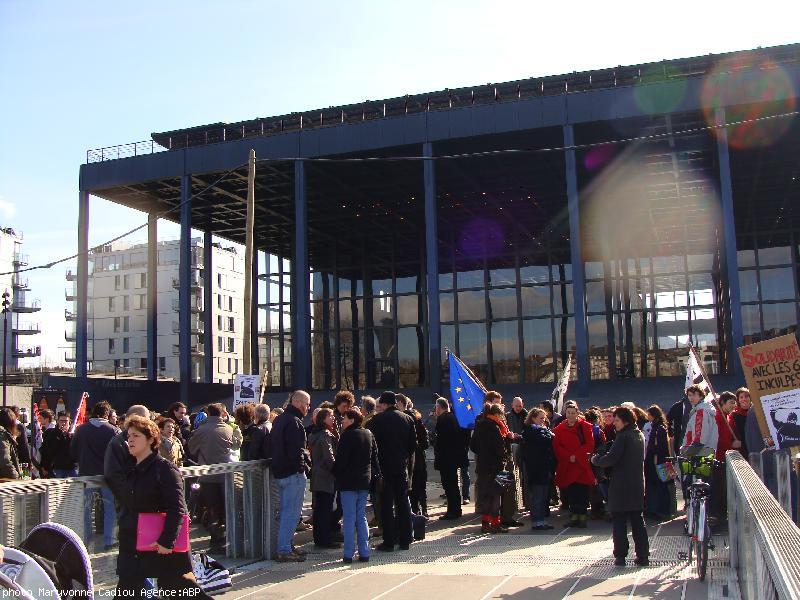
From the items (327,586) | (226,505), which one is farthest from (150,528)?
(226,505)

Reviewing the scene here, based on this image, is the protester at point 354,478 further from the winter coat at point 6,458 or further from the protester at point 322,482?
the winter coat at point 6,458

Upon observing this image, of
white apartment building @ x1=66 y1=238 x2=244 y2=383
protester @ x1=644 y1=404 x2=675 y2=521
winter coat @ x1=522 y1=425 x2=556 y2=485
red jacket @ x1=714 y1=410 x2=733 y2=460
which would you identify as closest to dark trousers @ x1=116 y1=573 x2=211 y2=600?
winter coat @ x1=522 y1=425 x2=556 y2=485

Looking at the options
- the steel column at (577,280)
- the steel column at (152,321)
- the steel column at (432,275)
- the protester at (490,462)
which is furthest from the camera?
the steel column at (152,321)

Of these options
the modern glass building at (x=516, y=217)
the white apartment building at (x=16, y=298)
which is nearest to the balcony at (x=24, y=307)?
the white apartment building at (x=16, y=298)

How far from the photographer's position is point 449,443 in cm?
1333

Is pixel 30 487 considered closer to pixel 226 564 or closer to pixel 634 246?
pixel 226 564

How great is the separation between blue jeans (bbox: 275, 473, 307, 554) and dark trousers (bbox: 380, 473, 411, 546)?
106 cm

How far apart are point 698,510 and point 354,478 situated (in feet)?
12.3

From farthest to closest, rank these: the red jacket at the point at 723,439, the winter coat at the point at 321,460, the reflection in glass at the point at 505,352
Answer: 1. the reflection in glass at the point at 505,352
2. the red jacket at the point at 723,439
3. the winter coat at the point at 321,460

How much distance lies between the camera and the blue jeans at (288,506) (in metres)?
10.0

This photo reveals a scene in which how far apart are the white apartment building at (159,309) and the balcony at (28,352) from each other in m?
3.37

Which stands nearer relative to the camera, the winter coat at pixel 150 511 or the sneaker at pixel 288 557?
the winter coat at pixel 150 511

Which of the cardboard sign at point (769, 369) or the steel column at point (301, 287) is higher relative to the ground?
the steel column at point (301, 287)

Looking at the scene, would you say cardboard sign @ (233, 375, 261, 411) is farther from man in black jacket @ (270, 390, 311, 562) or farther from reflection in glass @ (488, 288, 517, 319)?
reflection in glass @ (488, 288, 517, 319)
